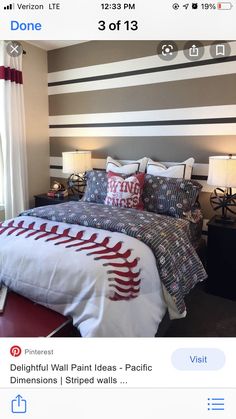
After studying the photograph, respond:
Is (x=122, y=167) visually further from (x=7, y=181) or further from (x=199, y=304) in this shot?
(x=199, y=304)

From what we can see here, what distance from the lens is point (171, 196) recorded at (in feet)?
7.63

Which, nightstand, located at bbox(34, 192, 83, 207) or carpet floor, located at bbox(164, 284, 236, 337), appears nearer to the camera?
carpet floor, located at bbox(164, 284, 236, 337)

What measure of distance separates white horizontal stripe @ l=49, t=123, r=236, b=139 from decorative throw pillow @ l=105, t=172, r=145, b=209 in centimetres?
63

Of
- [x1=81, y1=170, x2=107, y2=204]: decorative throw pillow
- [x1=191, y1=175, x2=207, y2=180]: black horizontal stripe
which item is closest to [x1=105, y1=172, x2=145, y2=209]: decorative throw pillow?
[x1=81, y1=170, x2=107, y2=204]: decorative throw pillow

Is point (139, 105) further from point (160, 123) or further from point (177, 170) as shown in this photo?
point (177, 170)

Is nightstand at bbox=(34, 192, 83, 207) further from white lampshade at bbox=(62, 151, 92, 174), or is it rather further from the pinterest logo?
the pinterest logo

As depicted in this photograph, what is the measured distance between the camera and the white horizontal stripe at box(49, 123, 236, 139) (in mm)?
2473

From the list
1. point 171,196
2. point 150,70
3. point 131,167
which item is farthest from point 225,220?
point 150,70

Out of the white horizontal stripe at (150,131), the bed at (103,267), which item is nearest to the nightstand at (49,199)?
the white horizontal stripe at (150,131)

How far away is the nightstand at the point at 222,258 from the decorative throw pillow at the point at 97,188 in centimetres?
98

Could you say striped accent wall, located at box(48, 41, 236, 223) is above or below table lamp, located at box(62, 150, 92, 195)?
above

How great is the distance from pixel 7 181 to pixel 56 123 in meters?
1.03
